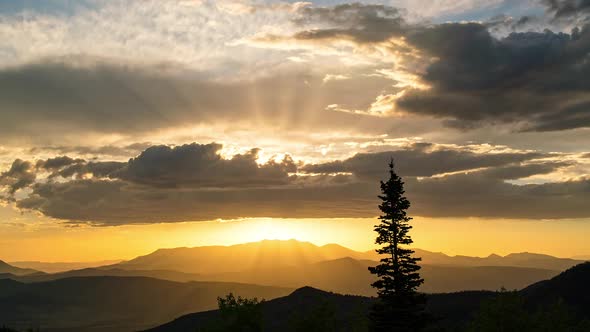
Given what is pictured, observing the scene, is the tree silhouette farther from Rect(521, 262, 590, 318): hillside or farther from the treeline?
Rect(521, 262, 590, 318): hillside

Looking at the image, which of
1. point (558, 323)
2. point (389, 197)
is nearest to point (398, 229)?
point (389, 197)

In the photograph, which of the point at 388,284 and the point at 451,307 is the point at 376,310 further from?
the point at 451,307

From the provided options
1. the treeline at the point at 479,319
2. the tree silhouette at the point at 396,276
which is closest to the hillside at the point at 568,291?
the treeline at the point at 479,319

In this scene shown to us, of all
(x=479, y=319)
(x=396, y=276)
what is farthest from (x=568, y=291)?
(x=396, y=276)

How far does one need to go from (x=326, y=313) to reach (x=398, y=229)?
109 feet

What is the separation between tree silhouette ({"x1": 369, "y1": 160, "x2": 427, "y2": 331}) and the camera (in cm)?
5134

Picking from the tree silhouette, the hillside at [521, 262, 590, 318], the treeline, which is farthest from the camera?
the hillside at [521, 262, 590, 318]

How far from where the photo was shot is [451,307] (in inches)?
7687

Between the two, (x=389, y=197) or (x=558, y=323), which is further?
(x=558, y=323)

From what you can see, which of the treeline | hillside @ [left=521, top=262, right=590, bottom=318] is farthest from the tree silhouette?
hillside @ [left=521, top=262, right=590, bottom=318]

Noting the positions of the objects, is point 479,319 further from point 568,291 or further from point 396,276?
point 568,291

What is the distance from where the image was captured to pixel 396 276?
5197 cm

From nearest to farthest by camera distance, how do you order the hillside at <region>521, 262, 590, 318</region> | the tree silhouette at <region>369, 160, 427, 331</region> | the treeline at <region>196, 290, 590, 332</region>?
the tree silhouette at <region>369, 160, 427, 331</region>
the treeline at <region>196, 290, 590, 332</region>
the hillside at <region>521, 262, 590, 318</region>

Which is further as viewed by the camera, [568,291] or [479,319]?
[568,291]
